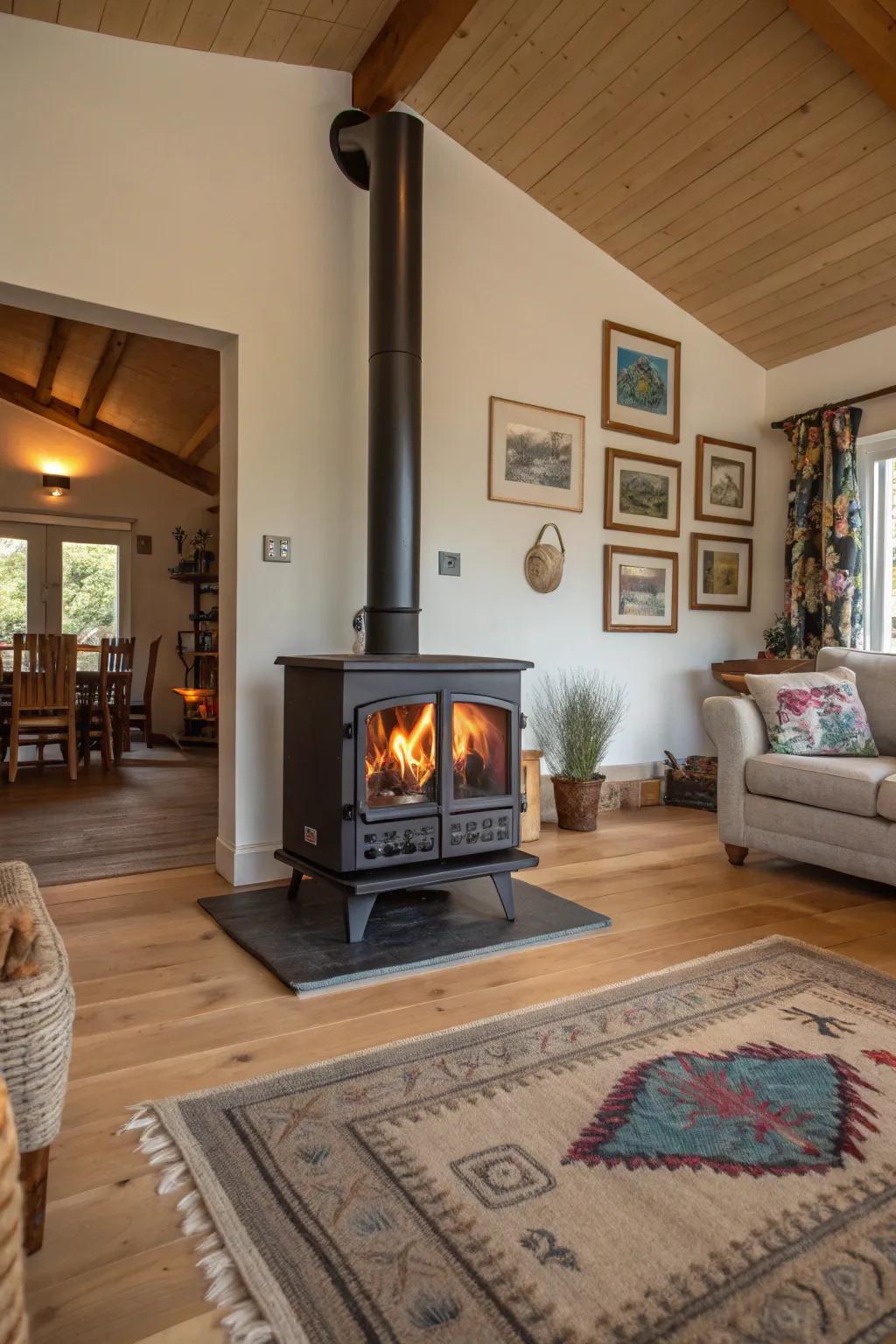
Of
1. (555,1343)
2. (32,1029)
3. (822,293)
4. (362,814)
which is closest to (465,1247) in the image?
(555,1343)

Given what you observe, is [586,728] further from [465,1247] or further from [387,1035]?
[465,1247]

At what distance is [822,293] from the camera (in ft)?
13.5

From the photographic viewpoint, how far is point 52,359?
673 centimetres

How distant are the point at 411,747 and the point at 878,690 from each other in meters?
2.04

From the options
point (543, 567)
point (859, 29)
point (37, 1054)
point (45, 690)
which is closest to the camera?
point (37, 1054)

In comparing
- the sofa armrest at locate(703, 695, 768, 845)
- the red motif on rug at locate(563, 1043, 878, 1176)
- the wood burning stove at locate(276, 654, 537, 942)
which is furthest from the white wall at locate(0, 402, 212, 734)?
the red motif on rug at locate(563, 1043, 878, 1176)

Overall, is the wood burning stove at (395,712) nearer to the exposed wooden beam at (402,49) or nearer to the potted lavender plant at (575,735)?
the exposed wooden beam at (402,49)

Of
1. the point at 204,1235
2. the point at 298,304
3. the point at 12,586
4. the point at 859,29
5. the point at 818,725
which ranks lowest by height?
the point at 204,1235

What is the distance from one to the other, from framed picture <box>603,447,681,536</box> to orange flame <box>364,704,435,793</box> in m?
2.08

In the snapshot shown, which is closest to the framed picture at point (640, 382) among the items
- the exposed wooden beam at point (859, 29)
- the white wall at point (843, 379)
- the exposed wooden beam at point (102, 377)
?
the white wall at point (843, 379)

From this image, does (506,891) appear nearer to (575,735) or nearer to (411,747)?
(411,747)

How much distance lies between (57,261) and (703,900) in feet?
9.96

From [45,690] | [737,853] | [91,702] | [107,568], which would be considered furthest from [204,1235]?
[107,568]

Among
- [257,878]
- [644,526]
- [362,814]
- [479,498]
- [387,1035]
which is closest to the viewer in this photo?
[387,1035]
